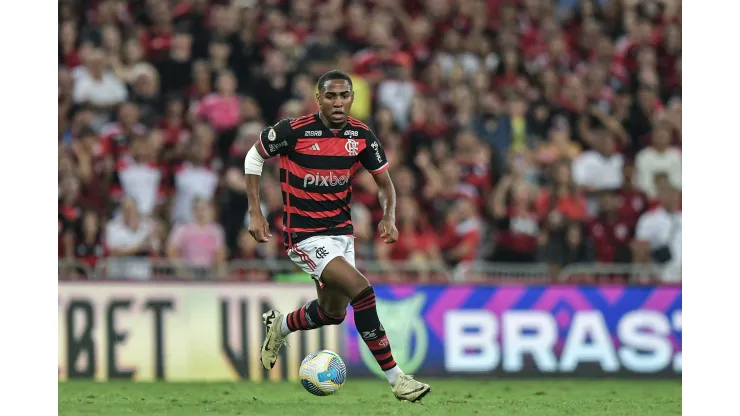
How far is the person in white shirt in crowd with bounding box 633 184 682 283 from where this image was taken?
16.7 meters

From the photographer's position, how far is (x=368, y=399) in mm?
11438

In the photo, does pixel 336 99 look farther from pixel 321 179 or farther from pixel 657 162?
pixel 657 162

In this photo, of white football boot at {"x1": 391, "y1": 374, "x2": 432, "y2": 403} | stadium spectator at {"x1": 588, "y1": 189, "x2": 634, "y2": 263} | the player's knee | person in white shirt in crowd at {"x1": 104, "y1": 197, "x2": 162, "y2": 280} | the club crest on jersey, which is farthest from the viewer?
stadium spectator at {"x1": 588, "y1": 189, "x2": 634, "y2": 263}

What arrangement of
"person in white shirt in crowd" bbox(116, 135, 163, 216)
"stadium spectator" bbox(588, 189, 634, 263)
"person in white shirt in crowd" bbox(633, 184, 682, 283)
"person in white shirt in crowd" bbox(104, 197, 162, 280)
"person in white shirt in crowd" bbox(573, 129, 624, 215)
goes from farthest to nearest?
"person in white shirt in crowd" bbox(573, 129, 624, 215)
"person in white shirt in crowd" bbox(633, 184, 682, 283)
"stadium spectator" bbox(588, 189, 634, 263)
"person in white shirt in crowd" bbox(116, 135, 163, 216)
"person in white shirt in crowd" bbox(104, 197, 162, 280)

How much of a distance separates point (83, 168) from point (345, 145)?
6335 mm

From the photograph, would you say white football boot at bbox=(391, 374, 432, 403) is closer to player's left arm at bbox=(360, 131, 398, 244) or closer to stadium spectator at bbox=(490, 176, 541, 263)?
player's left arm at bbox=(360, 131, 398, 244)

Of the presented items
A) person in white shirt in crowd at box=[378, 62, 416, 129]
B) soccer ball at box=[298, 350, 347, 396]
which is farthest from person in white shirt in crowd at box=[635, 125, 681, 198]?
soccer ball at box=[298, 350, 347, 396]

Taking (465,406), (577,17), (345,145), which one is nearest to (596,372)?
(465,406)

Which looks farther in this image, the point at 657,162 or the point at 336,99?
the point at 657,162

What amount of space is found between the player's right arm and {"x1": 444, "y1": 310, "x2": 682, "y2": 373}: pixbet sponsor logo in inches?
217

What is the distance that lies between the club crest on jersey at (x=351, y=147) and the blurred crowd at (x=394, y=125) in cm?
512

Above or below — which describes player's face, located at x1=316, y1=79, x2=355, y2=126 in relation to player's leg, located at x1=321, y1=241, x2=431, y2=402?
above

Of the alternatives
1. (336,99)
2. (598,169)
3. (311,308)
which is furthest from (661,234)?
Answer: (336,99)

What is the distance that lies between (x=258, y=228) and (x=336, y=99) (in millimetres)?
1262
